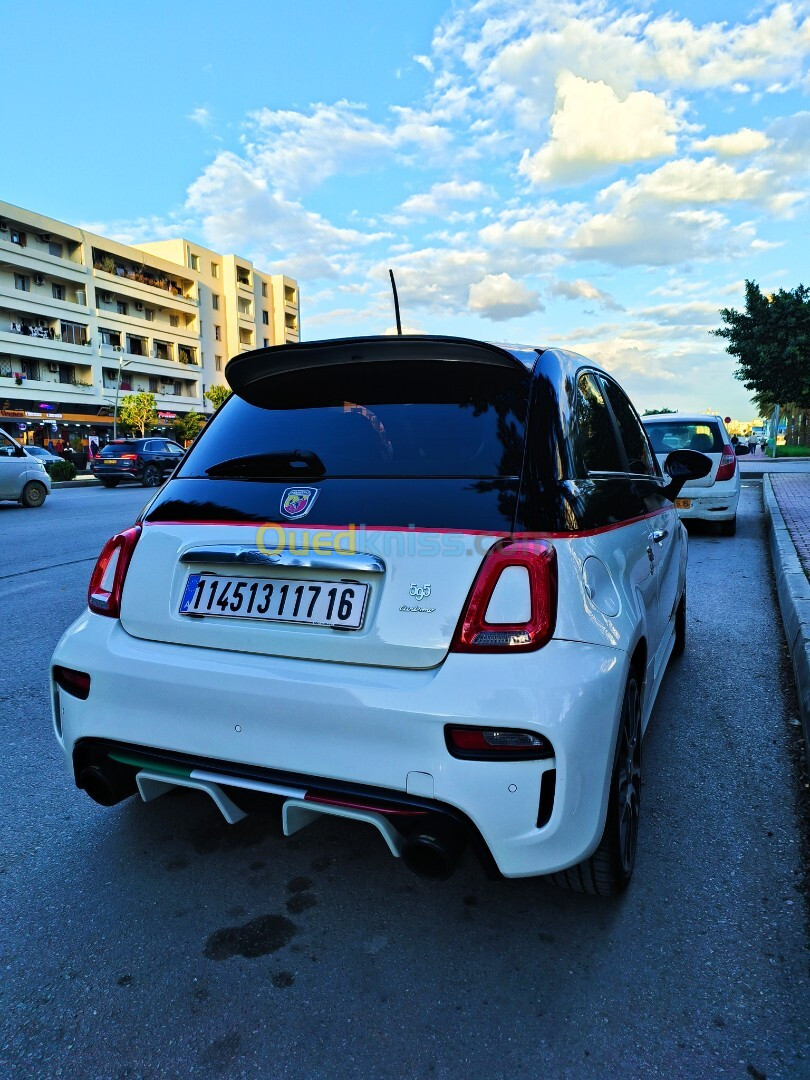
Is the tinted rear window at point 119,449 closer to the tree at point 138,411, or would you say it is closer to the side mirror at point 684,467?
the side mirror at point 684,467

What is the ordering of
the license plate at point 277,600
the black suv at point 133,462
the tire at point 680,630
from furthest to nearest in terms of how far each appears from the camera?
the black suv at point 133,462, the tire at point 680,630, the license plate at point 277,600

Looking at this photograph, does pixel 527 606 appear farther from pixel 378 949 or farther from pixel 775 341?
pixel 775 341

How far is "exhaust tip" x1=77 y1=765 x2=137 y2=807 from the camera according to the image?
7.30 feet

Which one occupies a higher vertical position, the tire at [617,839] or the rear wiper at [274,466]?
the rear wiper at [274,466]

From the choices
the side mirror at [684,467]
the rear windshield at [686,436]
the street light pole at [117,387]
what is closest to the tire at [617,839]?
the side mirror at [684,467]

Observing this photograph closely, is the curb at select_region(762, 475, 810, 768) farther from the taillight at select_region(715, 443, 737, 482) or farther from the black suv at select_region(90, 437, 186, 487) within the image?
the black suv at select_region(90, 437, 186, 487)

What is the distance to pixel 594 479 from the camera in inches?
95.3

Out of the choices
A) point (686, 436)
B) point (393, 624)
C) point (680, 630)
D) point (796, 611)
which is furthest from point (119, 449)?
point (393, 624)

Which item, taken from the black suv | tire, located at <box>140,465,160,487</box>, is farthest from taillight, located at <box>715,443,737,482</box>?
tire, located at <box>140,465,160,487</box>

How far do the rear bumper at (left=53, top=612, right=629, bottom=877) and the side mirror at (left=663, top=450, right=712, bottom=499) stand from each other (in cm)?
206

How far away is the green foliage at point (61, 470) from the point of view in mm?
31906

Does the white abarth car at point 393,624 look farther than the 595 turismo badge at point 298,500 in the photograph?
No

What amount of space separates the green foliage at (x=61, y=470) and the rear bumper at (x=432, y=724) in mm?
33112

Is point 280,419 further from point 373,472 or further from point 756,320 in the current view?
point 756,320
